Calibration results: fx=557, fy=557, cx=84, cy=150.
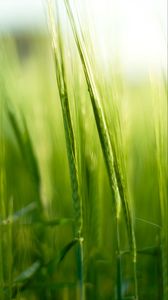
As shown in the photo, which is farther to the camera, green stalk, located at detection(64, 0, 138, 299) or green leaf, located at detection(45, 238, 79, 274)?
green leaf, located at detection(45, 238, 79, 274)

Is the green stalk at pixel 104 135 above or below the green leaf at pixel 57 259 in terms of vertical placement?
above

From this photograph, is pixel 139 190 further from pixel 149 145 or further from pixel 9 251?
pixel 9 251

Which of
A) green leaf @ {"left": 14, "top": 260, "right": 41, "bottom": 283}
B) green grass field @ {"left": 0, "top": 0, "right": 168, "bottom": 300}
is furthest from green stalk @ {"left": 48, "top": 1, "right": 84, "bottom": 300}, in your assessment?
green leaf @ {"left": 14, "top": 260, "right": 41, "bottom": 283}

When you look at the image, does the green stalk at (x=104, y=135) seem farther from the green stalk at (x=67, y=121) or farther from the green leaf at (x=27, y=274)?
the green leaf at (x=27, y=274)

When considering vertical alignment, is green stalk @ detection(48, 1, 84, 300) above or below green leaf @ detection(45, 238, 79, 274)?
above

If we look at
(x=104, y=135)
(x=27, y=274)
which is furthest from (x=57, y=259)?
(x=104, y=135)

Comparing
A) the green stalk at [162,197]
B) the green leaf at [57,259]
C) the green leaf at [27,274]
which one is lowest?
the green leaf at [27,274]

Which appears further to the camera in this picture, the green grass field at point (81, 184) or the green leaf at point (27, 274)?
the green leaf at point (27, 274)

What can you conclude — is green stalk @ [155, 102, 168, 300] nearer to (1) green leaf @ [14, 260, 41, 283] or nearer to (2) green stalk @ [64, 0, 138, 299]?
(2) green stalk @ [64, 0, 138, 299]

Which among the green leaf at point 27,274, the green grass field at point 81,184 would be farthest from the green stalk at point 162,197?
the green leaf at point 27,274

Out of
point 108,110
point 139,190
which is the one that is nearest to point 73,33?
point 108,110
